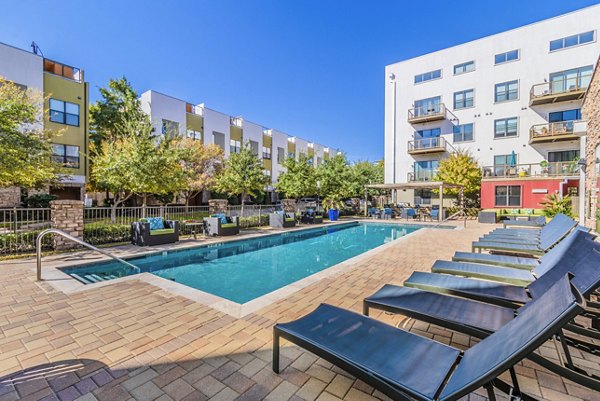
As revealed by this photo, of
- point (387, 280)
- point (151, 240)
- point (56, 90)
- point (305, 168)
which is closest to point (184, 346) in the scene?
point (387, 280)

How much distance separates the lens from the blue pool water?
640cm

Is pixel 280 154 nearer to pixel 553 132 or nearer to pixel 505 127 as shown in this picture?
pixel 505 127

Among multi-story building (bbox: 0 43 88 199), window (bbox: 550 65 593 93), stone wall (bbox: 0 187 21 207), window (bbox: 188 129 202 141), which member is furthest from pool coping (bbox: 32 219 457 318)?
window (bbox: 550 65 593 93)

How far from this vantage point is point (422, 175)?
1007 inches

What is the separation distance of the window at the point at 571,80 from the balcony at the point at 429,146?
7624 millimetres

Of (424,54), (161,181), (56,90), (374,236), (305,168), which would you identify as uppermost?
(424,54)

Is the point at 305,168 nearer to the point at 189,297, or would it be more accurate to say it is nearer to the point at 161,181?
the point at 161,181

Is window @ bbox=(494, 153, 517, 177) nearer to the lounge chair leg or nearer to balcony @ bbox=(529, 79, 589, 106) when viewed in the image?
balcony @ bbox=(529, 79, 589, 106)

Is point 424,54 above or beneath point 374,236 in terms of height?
above

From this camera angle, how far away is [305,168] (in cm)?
1983

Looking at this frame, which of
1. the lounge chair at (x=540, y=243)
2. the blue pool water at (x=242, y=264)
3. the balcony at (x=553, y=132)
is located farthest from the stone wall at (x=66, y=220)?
the balcony at (x=553, y=132)

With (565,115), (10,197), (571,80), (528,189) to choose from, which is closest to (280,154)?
(10,197)

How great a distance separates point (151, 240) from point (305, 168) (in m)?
12.2

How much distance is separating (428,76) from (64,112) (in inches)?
1154
